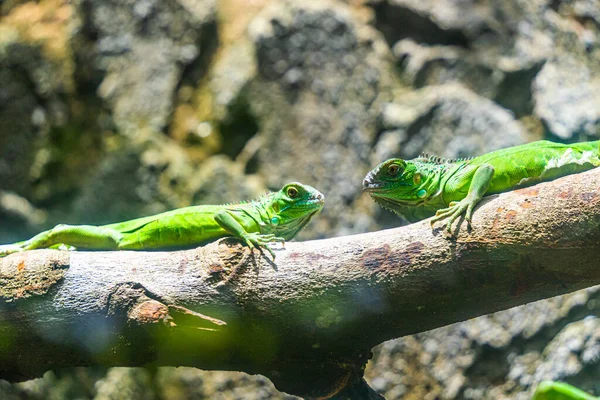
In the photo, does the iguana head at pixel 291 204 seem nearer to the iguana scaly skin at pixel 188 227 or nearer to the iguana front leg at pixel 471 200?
the iguana scaly skin at pixel 188 227

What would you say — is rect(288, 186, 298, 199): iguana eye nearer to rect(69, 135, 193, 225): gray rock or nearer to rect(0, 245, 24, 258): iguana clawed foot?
rect(0, 245, 24, 258): iguana clawed foot

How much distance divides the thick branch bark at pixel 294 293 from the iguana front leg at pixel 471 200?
0.08m

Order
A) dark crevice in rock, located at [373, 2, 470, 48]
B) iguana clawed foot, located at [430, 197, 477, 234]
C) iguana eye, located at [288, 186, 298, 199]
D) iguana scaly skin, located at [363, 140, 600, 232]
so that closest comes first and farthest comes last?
iguana clawed foot, located at [430, 197, 477, 234] < iguana scaly skin, located at [363, 140, 600, 232] < iguana eye, located at [288, 186, 298, 199] < dark crevice in rock, located at [373, 2, 470, 48]

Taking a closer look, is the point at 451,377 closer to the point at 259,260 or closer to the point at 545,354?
the point at 545,354

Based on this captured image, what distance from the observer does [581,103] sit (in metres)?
8.41

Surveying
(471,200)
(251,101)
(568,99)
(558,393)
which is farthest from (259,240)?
(568,99)

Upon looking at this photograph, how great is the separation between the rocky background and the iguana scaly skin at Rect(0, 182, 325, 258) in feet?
9.06

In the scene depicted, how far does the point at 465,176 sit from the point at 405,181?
57 cm

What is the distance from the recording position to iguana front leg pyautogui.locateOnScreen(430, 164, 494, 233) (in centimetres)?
429

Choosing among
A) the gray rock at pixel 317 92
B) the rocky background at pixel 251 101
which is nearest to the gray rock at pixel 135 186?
the rocky background at pixel 251 101

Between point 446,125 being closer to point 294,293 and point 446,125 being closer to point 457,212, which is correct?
point 457,212

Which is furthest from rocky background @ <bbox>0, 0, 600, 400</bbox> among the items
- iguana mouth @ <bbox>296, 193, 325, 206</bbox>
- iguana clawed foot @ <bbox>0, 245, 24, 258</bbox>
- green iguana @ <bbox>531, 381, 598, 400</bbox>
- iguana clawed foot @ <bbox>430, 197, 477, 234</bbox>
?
green iguana @ <bbox>531, 381, 598, 400</bbox>

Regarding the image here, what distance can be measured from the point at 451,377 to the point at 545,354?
3.66ft

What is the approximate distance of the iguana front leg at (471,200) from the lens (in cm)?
429
